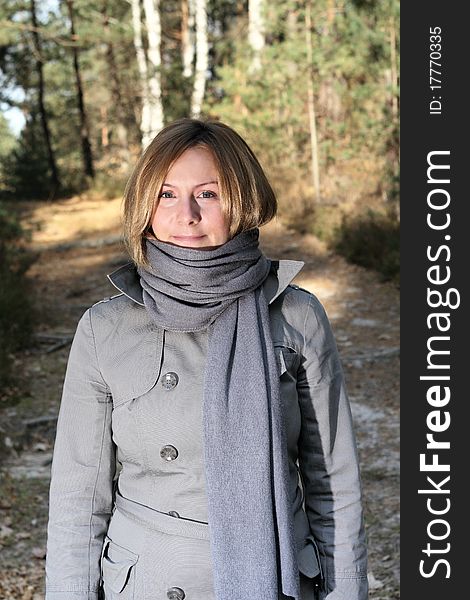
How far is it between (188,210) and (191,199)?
0.09ft

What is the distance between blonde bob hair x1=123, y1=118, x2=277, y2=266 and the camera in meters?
2.16

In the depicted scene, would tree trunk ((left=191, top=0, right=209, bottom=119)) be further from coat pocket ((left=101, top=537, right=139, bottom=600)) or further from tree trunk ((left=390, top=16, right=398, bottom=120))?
coat pocket ((left=101, top=537, right=139, bottom=600))

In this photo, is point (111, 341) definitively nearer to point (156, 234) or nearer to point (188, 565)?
point (156, 234)

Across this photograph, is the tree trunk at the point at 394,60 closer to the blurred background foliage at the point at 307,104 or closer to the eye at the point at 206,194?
the blurred background foliage at the point at 307,104

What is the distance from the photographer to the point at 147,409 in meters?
2.12

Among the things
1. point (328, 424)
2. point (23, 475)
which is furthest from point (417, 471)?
point (328, 424)

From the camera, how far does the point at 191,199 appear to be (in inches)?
84.9

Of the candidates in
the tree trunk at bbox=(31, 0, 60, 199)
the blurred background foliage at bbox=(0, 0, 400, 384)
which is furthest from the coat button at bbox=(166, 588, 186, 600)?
the tree trunk at bbox=(31, 0, 60, 199)

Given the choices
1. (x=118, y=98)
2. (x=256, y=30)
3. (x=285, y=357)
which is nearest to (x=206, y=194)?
(x=285, y=357)

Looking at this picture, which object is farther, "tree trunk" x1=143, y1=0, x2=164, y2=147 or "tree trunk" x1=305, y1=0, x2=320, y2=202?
"tree trunk" x1=143, y1=0, x2=164, y2=147

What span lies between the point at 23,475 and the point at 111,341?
4451 millimetres

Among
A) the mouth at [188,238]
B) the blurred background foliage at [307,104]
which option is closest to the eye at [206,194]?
the mouth at [188,238]

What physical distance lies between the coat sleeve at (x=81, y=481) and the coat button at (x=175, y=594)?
21 centimetres

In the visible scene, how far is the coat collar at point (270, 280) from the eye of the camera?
223 centimetres
